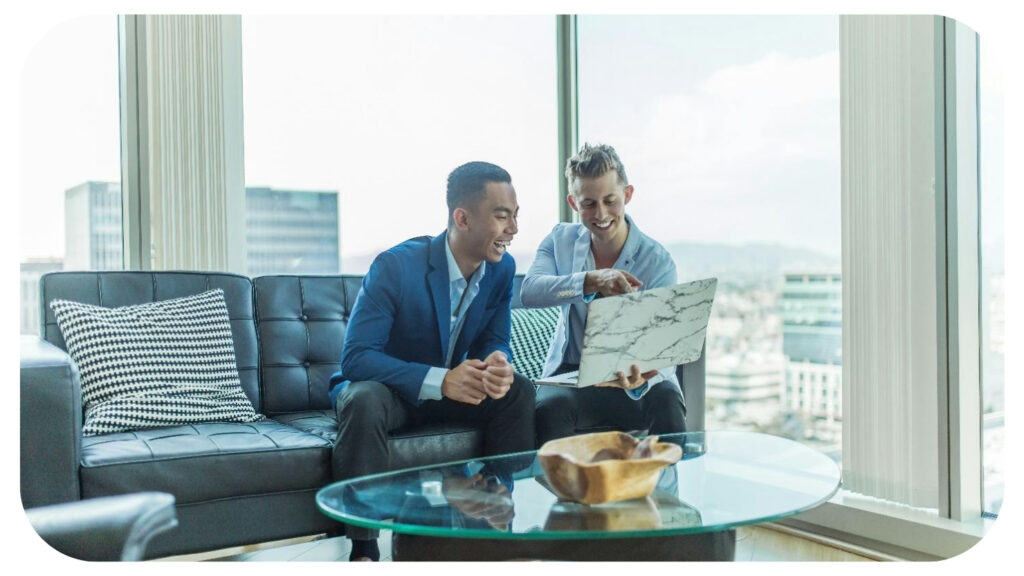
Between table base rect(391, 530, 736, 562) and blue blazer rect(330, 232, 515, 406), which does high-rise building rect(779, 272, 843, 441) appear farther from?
table base rect(391, 530, 736, 562)

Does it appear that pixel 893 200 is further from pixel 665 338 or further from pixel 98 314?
pixel 98 314

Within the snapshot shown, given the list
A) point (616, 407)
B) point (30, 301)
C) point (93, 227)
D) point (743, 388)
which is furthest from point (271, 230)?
point (743, 388)

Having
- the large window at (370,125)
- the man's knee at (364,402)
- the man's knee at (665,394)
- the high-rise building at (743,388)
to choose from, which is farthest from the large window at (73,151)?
the high-rise building at (743,388)

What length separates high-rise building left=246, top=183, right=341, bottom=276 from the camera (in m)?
3.10

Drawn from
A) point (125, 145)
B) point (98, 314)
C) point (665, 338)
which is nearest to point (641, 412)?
point (665, 338)

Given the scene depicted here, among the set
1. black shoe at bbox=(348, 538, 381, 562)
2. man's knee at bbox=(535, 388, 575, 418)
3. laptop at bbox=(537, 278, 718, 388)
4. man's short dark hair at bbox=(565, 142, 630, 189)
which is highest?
man's short dark hair at bbox=(565, 142, 630, 189)

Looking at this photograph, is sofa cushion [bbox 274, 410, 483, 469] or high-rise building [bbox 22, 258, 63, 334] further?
high-rise building [bbox 22, 258, 63, 334]

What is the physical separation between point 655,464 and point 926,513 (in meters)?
1.21

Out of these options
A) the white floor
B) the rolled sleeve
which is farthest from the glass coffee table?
the white floor

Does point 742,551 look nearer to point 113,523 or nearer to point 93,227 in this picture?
point 113,523

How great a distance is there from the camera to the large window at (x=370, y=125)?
305cm

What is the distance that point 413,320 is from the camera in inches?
88.5

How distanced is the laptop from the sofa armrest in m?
0.97

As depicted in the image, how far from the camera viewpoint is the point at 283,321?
8.31ft
